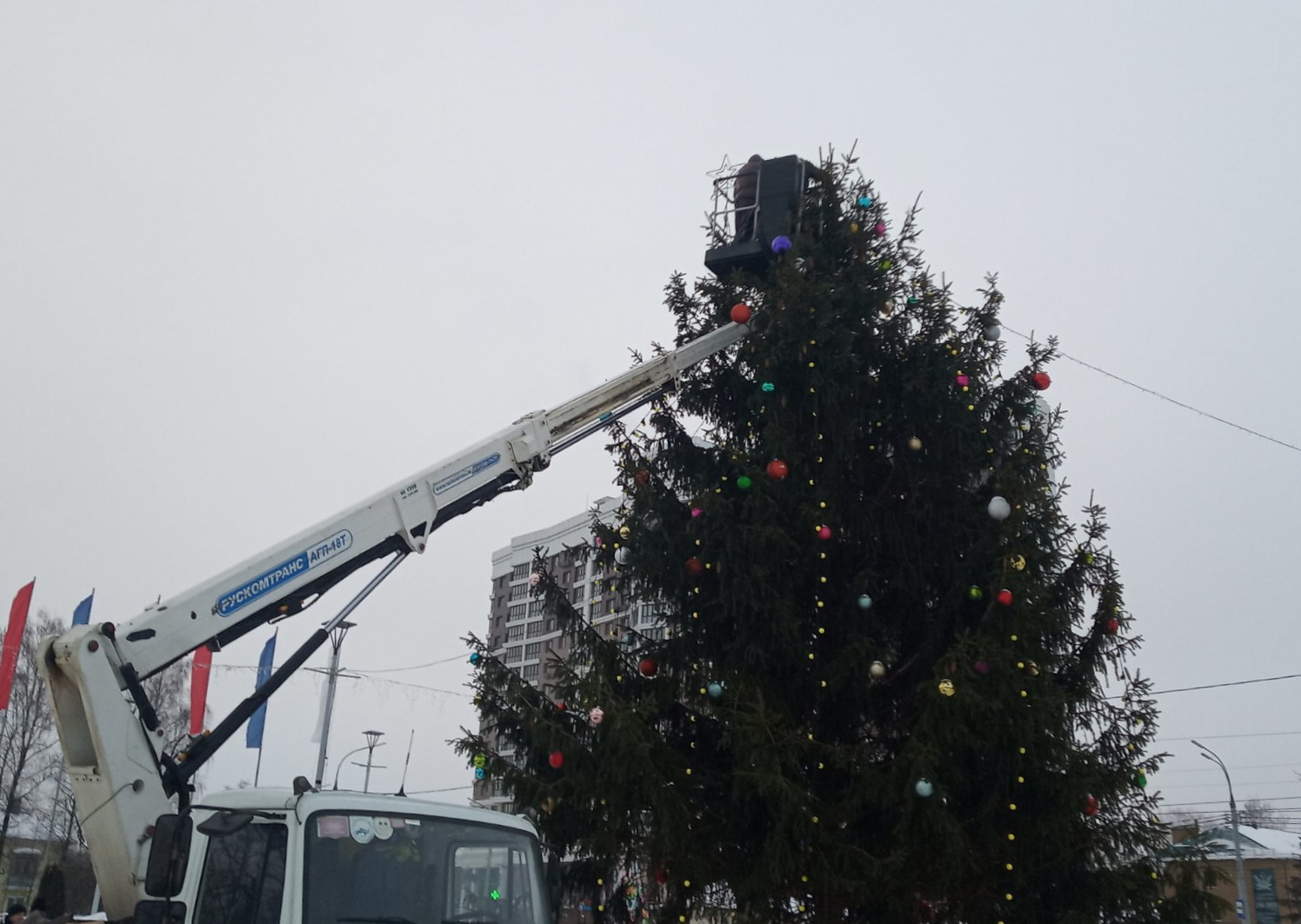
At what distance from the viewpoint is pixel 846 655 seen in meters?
10.7

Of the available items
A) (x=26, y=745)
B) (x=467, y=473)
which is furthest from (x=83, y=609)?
(x=26, y=745)

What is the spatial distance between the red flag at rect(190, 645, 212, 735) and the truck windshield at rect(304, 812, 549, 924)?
3.17 meters

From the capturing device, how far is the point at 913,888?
32.4ft

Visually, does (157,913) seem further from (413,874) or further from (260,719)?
(260,719)

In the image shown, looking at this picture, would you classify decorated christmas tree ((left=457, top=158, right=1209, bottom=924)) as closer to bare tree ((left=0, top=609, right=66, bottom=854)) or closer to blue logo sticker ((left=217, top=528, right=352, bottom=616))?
blue logo sticker ((left=217, top=528, right=352, bottom=616))

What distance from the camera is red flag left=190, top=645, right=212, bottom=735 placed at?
1057 centimetres

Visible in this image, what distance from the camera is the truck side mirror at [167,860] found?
6.18 meters

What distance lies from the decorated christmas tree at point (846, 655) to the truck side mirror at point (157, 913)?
430cm

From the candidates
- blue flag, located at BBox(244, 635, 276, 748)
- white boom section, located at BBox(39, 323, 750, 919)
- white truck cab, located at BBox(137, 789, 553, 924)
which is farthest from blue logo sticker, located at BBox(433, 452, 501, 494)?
blue flag, located at BBox(244, 635, 276, 748)

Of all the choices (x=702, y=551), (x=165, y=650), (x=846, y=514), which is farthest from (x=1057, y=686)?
(x=165, y=650)

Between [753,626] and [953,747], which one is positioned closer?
[953,747]

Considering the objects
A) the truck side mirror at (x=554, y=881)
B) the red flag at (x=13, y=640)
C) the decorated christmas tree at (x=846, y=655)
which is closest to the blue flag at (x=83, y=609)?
the red flag at (x=13, y=640)

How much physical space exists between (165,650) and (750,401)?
253 inches

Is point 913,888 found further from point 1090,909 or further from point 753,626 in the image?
point 753,626
